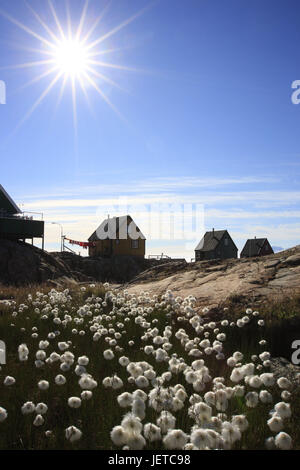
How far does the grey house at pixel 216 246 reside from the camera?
197 feet

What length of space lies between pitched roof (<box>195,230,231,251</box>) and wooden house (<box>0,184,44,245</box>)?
30173mm

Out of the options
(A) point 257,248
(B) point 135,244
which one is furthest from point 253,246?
(B) point 135,244

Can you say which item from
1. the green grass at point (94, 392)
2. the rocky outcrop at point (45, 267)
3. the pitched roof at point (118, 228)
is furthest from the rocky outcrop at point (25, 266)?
the green grass at point (94, 392)

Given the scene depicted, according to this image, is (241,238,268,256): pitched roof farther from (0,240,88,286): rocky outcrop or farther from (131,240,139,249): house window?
(0,240,88,286): rocky outcrop

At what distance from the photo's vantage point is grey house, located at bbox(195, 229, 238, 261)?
197 feet

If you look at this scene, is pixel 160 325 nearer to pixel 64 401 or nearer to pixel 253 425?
pixel 64 401

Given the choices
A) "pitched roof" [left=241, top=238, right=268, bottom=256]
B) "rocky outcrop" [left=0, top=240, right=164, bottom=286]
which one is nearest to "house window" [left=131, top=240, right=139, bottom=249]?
"rocky outcrop" [left=0, top=240, right=164, bottom=286]

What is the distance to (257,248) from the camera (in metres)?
61.8

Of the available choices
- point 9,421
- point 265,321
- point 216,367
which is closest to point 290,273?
point 265,321

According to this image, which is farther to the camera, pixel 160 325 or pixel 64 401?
pixel 160 325

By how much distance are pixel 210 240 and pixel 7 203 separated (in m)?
33.7
